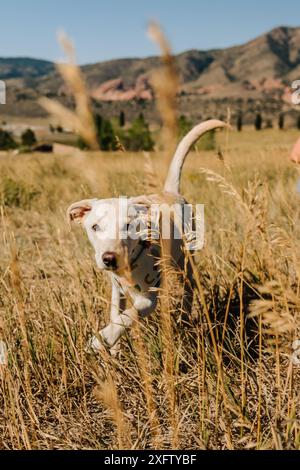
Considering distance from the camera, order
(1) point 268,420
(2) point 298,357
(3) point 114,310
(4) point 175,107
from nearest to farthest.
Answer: (4) point 175,107
(1) point 268,420
(2) point 298,357
(3) point 114,310

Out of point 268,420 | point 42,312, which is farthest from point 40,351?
point 268,420

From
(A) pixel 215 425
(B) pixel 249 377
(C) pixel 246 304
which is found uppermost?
(C) pixel 246 304

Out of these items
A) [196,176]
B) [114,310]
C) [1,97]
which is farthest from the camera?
[196,176]

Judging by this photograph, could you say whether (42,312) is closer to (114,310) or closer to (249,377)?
(114,310)

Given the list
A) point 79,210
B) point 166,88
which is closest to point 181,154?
point 79,210

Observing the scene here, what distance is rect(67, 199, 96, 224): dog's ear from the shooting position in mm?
2504

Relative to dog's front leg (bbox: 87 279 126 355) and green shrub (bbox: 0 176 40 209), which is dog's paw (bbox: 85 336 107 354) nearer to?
dog's front leg (bbox: 87 279 126 355)

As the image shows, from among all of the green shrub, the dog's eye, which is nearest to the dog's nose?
the dog's eye

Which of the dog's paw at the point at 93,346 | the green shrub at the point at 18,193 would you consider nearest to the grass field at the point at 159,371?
the dog's paw at the point at 93,346

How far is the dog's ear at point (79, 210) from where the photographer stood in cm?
250

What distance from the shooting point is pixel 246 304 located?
330 cm

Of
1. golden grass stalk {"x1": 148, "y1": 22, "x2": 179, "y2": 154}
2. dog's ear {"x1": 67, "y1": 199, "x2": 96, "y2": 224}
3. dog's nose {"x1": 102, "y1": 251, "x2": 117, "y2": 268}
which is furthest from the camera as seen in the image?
dog's ear {"x1": 67, "y1": 199, "x2": 96, "y2": 224}

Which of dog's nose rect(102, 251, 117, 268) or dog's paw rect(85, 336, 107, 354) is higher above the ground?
dog's nose rect(102, 251, 117, 268)
